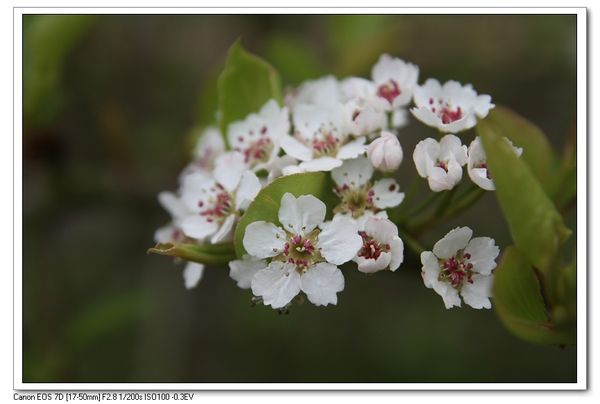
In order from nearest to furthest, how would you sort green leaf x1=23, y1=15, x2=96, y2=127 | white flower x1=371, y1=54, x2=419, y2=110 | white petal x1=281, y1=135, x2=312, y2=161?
1. white petal x1=281, y1=135, x2=312, y2=161
2. white flower x1=371, y1=54, x2=419, y2=110
3. green leaf x1=23, y1=15, x2=96, y2=127

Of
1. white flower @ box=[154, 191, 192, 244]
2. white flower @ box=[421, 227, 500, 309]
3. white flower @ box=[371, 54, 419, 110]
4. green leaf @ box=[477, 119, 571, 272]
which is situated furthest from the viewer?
white flower @ box=[154, 191, 192, 244]

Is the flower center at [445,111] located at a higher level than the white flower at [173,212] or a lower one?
higher

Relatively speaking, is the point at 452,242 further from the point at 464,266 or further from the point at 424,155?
the point at 424,155

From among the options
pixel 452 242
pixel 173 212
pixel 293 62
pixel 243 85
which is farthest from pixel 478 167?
pixel 293 62

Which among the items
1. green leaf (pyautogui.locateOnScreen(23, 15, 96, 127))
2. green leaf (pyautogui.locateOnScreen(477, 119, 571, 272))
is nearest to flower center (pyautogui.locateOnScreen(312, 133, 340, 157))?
green leaf (pyautogui.locateOnScreen(477, 119, 571, 272))

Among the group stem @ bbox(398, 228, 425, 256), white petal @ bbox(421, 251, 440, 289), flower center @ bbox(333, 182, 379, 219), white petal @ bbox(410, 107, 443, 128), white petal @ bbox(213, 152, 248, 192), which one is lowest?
white petal @ bbox(421, 251, 440, 289)

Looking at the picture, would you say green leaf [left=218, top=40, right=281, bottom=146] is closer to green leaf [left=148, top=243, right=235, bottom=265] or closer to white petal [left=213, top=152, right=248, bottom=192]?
white petal [left=213, top=152, right=248, bottom=192]

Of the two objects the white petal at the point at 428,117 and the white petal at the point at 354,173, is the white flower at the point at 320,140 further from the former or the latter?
the white petal at the point at 428,117

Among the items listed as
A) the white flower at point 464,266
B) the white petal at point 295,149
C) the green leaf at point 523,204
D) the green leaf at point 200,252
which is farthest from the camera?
the white petal at point 295,149

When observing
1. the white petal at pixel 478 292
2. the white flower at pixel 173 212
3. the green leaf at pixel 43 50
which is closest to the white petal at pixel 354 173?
the white petal at pixel 478 292
